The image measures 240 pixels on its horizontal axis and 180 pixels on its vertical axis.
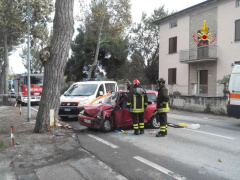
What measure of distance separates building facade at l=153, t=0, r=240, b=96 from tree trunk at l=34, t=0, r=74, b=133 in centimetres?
1102

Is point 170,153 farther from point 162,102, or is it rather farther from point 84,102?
point 84,102

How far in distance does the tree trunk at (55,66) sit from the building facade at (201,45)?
434 inches

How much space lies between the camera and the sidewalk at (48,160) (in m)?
4.17

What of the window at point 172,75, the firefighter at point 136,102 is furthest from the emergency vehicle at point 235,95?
the window at point 172,75

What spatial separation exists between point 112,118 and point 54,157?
3.04 meters

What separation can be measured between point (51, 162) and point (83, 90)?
255 inches

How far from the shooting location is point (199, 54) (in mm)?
Answer: 20188

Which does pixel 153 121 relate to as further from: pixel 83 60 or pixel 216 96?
pixel 83 60

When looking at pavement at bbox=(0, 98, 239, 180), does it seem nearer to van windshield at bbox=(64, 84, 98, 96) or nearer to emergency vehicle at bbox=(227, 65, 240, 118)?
van windshield at bbox=(64, 84, 98, 96)

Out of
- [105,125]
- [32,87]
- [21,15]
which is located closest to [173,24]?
[21,15]

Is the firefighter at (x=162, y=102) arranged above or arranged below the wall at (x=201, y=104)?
above

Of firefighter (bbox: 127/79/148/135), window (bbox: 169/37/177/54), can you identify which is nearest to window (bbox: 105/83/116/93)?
firefighter (bbox: 127/79/148/135)

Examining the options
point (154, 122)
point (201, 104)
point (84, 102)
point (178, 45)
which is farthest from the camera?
point (178, 45)

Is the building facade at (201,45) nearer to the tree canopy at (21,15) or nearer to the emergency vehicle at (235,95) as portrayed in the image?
the emergency vehicle at (235,95)
